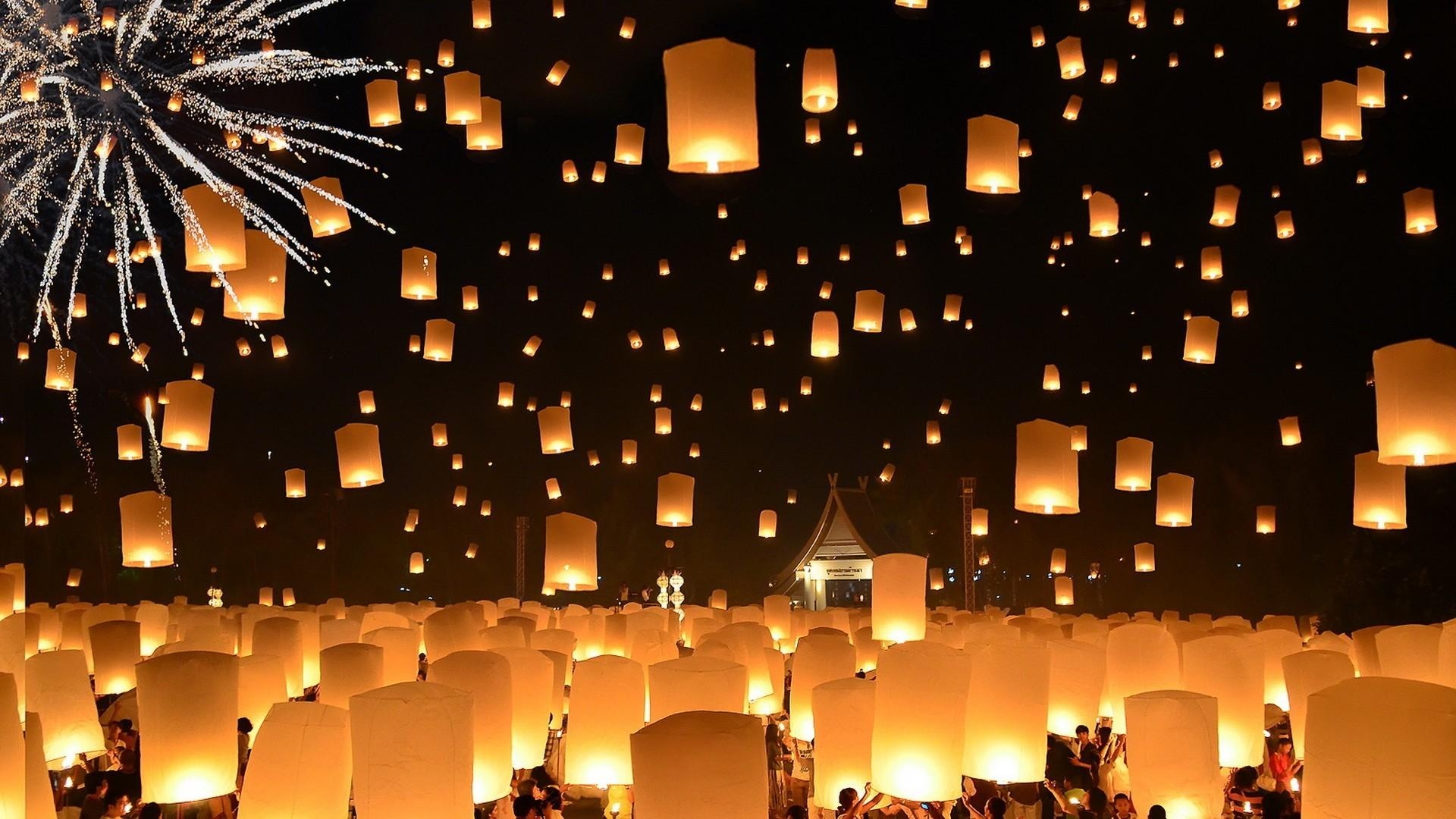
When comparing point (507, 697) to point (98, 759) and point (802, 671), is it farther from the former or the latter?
point (98, 759)

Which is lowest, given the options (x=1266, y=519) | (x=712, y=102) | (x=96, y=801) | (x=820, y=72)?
(x=96, y=801)

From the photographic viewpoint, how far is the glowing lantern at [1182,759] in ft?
26.3

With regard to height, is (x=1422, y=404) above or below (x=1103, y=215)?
below

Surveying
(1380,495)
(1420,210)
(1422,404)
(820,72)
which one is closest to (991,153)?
(820,72)

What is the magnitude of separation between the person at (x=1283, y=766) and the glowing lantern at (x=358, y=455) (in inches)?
330

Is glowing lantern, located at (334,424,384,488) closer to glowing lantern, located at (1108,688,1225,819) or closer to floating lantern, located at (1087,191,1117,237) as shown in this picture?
glowing lantern, located at (1108,688,1225,819)

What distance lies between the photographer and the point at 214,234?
9711mm

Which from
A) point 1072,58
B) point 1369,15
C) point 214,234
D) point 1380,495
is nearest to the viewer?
point 214,234

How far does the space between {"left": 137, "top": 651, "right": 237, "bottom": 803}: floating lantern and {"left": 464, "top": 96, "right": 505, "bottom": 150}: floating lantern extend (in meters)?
6.51

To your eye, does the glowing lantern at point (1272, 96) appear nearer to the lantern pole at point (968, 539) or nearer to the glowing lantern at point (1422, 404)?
the glowing lantern at point (1422, 404)

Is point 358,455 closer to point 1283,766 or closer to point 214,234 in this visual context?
point 214,234

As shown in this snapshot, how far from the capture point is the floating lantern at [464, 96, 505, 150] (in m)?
13.0

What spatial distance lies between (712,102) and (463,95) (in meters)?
6.50

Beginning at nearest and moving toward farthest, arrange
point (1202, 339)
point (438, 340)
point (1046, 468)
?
1. point (1046, 468)
2. point (1202, 339)
3. point (438, 340)
